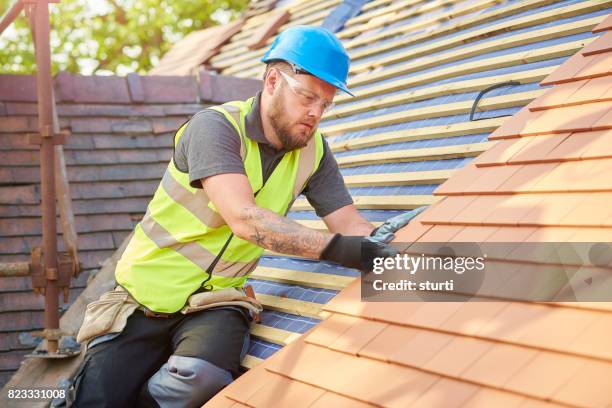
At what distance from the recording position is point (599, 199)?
2.55m

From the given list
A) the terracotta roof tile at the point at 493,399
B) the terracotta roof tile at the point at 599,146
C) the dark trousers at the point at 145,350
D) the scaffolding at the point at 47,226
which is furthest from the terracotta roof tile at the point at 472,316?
the scaffolding at the point at 47,226

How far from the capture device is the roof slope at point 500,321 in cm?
218

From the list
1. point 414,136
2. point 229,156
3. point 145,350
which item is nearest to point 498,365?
point 229,156

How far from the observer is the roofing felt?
2.68 metres

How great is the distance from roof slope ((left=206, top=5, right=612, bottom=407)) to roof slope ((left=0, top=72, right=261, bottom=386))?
360 centimetres

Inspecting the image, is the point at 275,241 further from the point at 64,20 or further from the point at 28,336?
the point at 64,20

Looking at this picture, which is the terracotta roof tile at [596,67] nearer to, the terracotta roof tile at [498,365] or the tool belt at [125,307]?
the terracotta roof tile at [498,365]

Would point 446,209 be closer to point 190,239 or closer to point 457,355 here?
point 457,355

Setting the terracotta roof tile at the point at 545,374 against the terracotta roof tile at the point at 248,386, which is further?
the terracotta roof tile at the point at 248,386

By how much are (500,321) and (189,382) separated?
4.86 feet

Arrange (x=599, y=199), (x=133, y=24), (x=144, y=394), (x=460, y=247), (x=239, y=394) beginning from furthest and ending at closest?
(x=133, y=24), (x=144, y=394), (x=239, y=394), (x=460, y=247), (x=599, y=199)

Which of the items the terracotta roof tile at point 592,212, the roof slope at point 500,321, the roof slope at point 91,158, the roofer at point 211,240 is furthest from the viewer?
the roof slope at point 91,158

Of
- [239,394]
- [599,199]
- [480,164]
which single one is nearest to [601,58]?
[480,164]

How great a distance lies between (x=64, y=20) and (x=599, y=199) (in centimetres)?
2487
